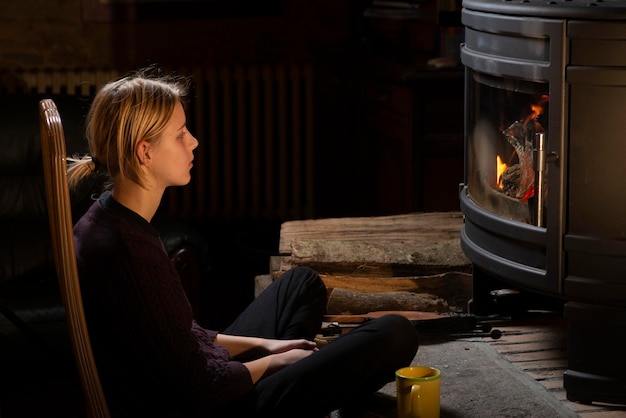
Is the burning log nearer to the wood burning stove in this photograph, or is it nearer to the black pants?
the wood burning stove

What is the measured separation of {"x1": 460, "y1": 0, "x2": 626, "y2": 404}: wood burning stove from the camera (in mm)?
2109

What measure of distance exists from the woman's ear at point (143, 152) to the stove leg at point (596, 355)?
894 mm

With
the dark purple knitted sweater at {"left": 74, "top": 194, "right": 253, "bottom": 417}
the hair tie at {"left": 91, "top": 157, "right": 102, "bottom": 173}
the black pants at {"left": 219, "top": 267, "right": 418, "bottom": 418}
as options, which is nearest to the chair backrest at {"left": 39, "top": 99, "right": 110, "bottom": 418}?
the dark purple knitted sweater at {"left": 74, "top": 194, "right": 253, "bottom": 417}

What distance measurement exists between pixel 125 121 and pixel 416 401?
2.44ft

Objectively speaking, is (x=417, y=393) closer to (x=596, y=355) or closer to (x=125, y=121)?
(x=596, y=355)

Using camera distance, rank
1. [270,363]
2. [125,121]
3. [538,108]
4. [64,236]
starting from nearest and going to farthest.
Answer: [64,236] → [125,121] → [270,363] → [538,108]

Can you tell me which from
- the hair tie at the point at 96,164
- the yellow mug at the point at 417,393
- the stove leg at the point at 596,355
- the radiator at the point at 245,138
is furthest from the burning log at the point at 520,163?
the radiator at the point at 245,138

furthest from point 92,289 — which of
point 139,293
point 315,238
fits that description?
point 315,238

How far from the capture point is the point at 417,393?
2.06m

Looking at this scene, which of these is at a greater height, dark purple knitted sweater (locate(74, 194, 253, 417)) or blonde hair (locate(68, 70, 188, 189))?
blonde hair (locate(68, 70, 188, 189))

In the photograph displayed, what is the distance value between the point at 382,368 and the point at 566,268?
42 centimetres

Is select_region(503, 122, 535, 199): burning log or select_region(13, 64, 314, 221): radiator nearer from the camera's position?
select_region(503, 122, 535, 199): burning log

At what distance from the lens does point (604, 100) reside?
2.11 metres

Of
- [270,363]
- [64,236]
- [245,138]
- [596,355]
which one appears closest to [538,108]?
[596,355]
